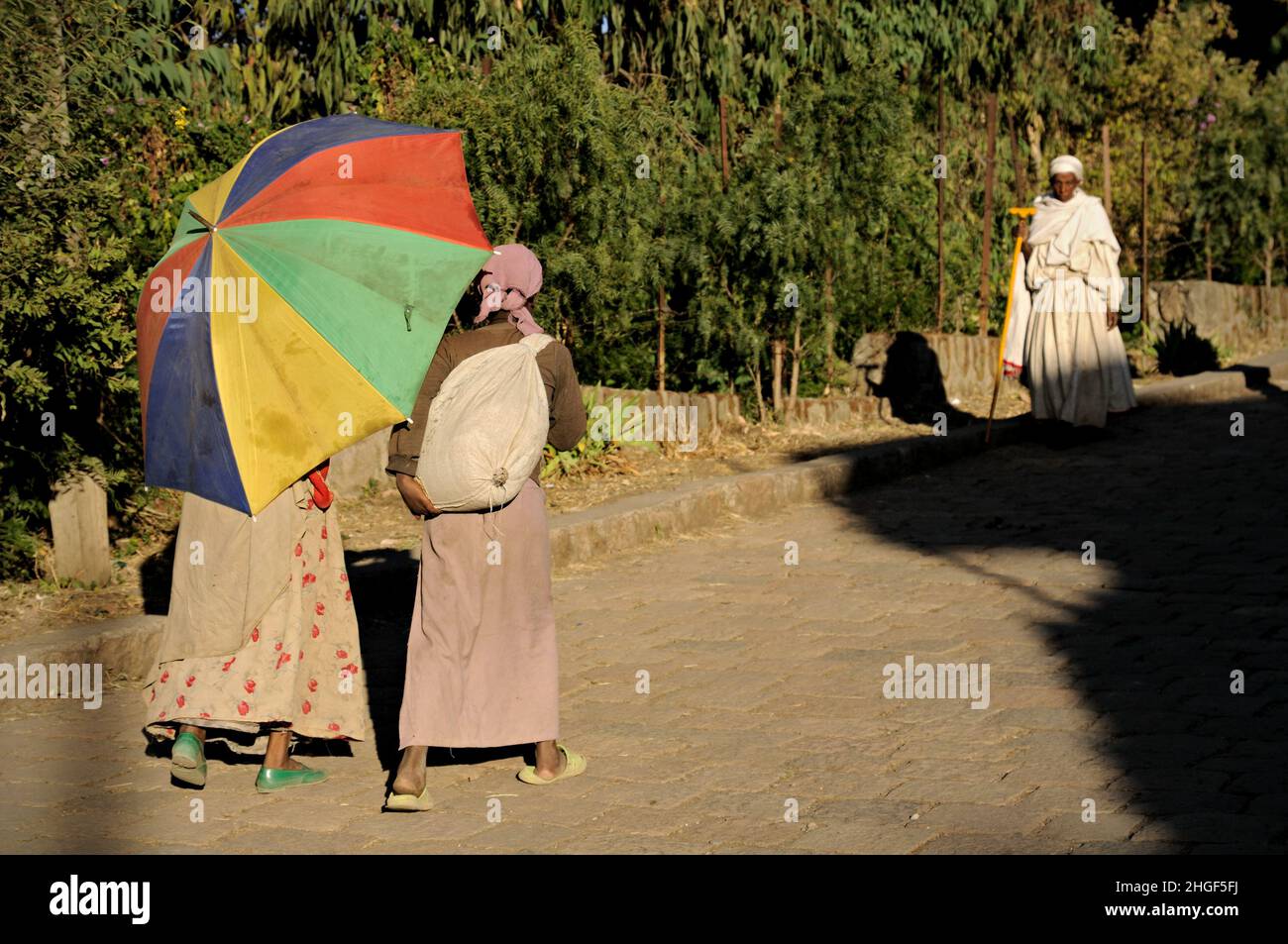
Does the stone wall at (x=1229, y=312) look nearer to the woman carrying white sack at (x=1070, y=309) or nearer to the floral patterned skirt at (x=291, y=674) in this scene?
the woman carrying white sack at (x=1070, y=309)

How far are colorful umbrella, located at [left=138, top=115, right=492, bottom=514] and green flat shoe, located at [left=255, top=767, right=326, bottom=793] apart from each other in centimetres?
99

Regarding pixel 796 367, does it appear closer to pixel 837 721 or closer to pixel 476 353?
pixel 837 721

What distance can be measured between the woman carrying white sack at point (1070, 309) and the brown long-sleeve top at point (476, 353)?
769 cm

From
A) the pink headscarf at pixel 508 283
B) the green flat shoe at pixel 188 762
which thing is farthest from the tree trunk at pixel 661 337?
the green flat shoe at pixel 188 762

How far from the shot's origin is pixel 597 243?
9711 mm

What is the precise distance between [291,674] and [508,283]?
1.47 meters

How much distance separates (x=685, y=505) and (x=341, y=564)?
4.12 metres

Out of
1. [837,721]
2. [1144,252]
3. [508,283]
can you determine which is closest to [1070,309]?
[1144,252]

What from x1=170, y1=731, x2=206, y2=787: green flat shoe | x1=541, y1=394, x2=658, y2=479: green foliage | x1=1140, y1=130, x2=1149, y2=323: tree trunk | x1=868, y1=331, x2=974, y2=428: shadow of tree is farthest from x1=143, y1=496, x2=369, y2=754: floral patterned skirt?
x1=1140, y1=130, x2=1149, y2=323: tree trunk

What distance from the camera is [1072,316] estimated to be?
Result: 1227 centimetres

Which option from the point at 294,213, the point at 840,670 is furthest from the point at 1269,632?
the point at 294,213

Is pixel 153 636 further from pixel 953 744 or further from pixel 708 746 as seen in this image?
pixel 953 744

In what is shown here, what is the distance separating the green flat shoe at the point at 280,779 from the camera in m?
5.15
